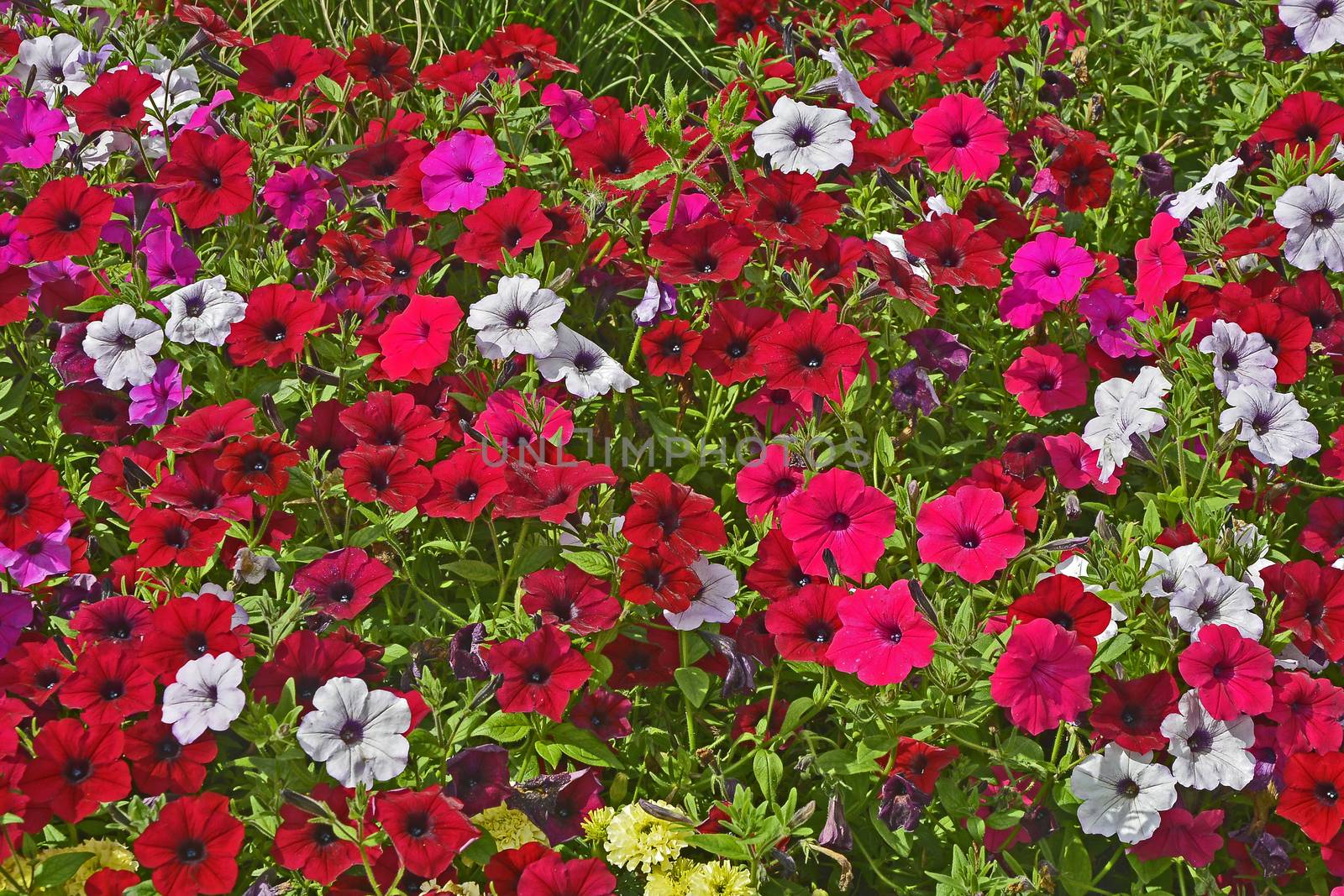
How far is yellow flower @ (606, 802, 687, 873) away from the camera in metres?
2.08

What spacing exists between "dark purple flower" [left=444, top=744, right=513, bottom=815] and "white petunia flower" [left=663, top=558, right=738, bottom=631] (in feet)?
1.17

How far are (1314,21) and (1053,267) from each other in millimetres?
1012

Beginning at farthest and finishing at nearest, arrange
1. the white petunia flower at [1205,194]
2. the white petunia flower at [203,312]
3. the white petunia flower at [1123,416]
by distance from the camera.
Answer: the white petunia flower at [1205,194] < the white petunia flower at [203,312] < the white petunia flower at [1123,416]

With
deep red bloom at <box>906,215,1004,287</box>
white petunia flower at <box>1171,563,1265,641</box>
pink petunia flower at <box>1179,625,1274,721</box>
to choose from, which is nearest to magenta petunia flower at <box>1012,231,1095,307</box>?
deep red bloom at <box>906,215,1004,287</box>

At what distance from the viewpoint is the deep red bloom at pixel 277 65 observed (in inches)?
115

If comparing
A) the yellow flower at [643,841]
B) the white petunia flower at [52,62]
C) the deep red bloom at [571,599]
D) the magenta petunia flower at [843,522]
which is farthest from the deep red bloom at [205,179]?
the yellow flower at [643,841]

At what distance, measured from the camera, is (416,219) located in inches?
119

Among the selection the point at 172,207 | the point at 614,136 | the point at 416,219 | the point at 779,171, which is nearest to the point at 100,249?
the point at 172,207

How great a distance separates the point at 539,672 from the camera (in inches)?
83.2

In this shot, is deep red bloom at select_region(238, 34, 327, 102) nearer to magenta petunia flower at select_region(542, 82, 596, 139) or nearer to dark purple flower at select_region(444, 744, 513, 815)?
magenta petunia flower at select_region(542, 82, 596, 139)

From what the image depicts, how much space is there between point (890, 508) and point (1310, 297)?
1.10m

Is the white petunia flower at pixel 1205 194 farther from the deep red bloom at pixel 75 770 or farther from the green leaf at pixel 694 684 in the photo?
the deep red bloom at pixel 75 770

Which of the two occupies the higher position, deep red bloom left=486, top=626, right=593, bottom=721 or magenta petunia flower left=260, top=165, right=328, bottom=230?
magenta petunia flower left=260, top=165, right=328, bottom=230

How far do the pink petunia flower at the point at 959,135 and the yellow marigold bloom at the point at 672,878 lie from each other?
1583mm
